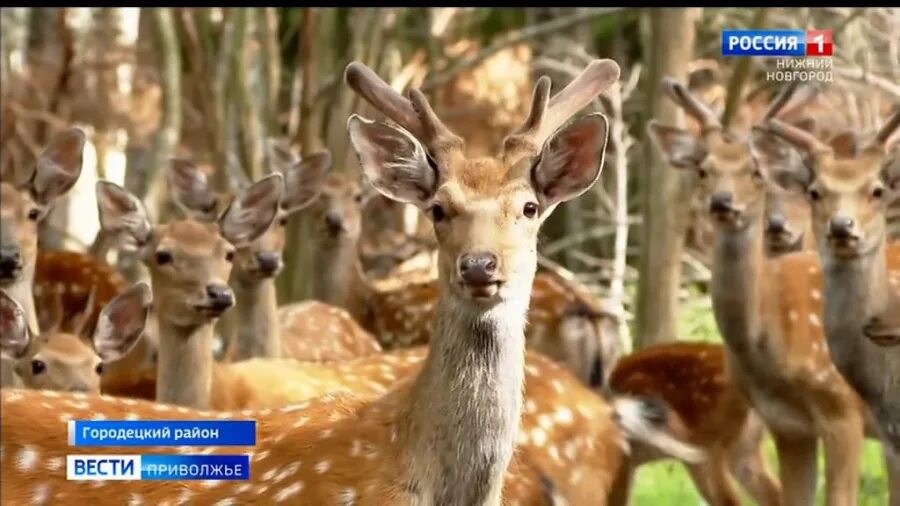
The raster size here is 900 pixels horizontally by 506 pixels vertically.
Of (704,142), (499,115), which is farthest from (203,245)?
(499,115)

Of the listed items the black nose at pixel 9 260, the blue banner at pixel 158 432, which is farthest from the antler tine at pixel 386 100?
the black nose at pixel 9 260

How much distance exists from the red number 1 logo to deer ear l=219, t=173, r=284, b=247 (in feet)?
4.20

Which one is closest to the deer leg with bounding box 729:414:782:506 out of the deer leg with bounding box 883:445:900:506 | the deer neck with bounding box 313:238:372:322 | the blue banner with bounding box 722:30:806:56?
the deer leg with bounding box 883:445:900:506

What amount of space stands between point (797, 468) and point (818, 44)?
1.01m

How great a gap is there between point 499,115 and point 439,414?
11.9 ft

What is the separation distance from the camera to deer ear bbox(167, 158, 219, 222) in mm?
4328

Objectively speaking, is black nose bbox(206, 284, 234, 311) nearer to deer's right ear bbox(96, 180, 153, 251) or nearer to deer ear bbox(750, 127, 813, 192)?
deer's right ear bbox(96, 180, 153, 251)

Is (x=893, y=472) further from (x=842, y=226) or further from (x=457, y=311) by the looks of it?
(x=457, y=311)

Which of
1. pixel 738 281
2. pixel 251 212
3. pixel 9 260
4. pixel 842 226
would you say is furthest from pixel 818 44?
pixel 9 260

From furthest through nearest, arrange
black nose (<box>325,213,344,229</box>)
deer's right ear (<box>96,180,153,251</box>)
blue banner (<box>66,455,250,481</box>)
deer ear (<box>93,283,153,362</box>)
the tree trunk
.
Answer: black nose (<box>325,213,344,229</box>), the tree trunk, deer's right ear (<box>96,180,153,251</box>), deer ear (<box>93,283,153,362</box>), blue banner (<box>66,455,250,481</box>)

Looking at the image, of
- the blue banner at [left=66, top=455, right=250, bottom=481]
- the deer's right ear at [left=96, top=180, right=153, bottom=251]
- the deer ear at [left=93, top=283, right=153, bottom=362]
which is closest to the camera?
the blue banner at [left=66, top=455, right=250, bottom=481]

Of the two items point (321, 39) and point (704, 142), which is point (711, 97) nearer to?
point (704, 142)

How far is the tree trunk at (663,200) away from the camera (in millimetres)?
4023

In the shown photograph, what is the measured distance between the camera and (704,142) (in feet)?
12.6
